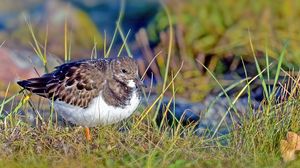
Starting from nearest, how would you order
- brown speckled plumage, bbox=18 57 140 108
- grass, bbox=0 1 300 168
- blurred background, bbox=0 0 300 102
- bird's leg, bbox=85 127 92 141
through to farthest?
grass, bbox=0 1 300 168 < bird's leg, bbox=85 127 92 141 < brown speckled plumage, bbox=18 57 140 108 < blurred background, bbox=0 0 300 102

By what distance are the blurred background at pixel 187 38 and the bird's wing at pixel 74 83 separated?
196 centimetres

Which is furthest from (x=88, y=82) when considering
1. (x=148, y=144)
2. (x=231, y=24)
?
(x=231, y=24)

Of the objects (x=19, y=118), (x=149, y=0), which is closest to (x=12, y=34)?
(x=149, y=0)

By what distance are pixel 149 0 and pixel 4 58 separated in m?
3.58

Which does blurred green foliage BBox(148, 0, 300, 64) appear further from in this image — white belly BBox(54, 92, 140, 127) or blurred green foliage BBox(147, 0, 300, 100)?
white belly BBox(54, 92, 140, 127)

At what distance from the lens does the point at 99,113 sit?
25.3 ft

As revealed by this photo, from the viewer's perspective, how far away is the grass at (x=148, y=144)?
23.7 feet

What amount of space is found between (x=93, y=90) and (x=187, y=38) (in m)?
4.60

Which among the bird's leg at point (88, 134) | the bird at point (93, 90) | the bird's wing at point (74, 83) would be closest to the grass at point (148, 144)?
the bird's leg at point (88, 134)

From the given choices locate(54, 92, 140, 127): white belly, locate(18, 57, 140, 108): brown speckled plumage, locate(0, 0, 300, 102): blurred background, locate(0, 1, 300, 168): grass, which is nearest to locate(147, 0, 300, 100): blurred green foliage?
locate(0, 0, 300, 102): blurred background

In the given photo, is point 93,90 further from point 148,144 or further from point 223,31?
point 223,31

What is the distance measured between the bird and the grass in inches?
5.5

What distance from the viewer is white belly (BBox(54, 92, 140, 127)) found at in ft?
25.3

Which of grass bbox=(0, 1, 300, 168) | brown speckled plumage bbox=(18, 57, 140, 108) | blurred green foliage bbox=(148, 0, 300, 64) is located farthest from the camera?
blurred green foliage bbox=(148, 0, 300, 64)
